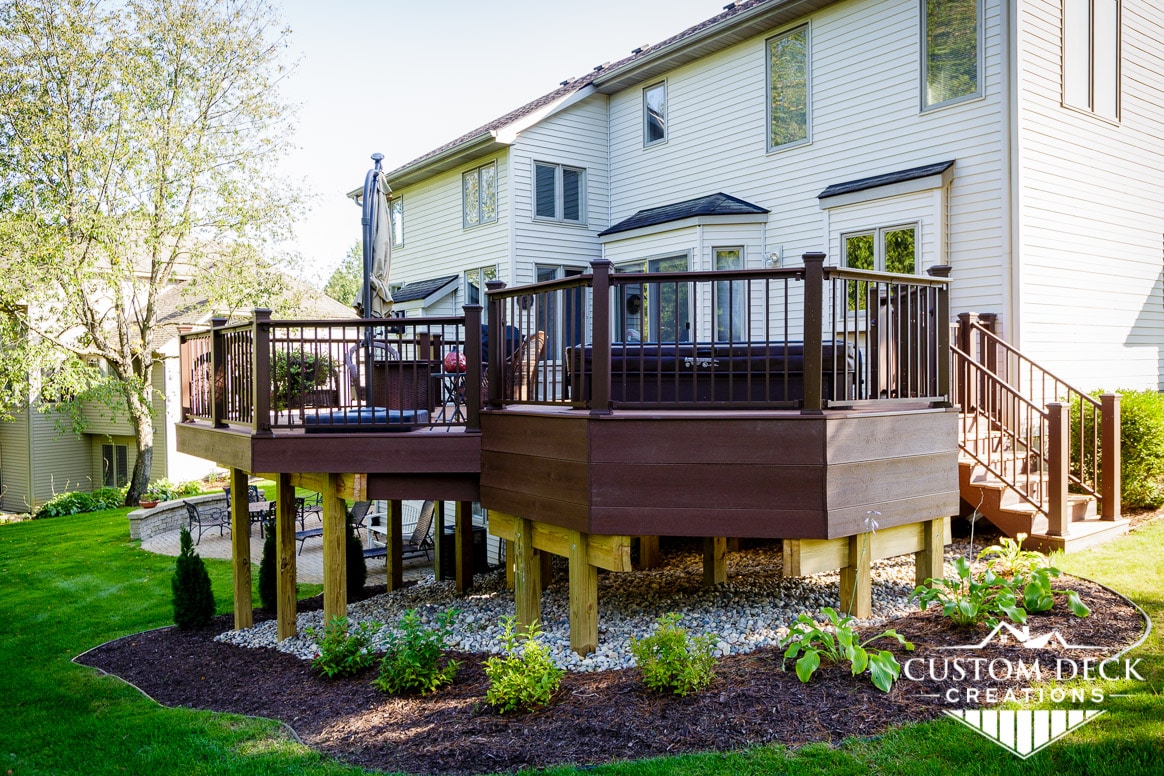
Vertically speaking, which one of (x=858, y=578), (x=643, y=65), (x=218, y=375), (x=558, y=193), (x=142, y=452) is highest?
(x=643, y=65)

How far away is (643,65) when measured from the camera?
13.3 meters

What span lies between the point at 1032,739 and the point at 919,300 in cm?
318

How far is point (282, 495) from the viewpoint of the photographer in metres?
7.35

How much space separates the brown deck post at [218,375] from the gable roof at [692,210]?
6846mm

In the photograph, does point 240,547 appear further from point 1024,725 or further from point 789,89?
point 789,89

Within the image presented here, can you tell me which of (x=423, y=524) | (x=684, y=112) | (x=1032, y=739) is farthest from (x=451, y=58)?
(x=1032, y=739)

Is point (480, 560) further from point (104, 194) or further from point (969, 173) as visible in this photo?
point (104, 194)

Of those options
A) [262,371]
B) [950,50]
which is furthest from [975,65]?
[262,371]

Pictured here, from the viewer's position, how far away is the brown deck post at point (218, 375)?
7.59 meters

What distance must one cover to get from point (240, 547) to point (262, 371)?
95.8 inches

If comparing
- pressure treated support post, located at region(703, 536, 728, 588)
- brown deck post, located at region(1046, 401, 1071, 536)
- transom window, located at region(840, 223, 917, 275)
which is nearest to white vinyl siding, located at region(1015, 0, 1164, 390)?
transom window, located at region(840, 223, 917, 275)

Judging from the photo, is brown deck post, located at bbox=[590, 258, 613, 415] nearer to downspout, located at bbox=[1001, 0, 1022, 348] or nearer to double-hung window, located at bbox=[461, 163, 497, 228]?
downspout, located at bbox=[1001, 0, 1022, 348]

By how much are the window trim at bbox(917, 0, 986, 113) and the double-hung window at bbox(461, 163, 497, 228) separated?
7.52 metres

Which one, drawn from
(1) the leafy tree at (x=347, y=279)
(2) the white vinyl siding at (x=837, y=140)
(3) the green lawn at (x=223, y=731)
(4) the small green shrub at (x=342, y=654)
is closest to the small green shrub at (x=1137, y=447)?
(3) the green lawn at (x=223, y=731)
